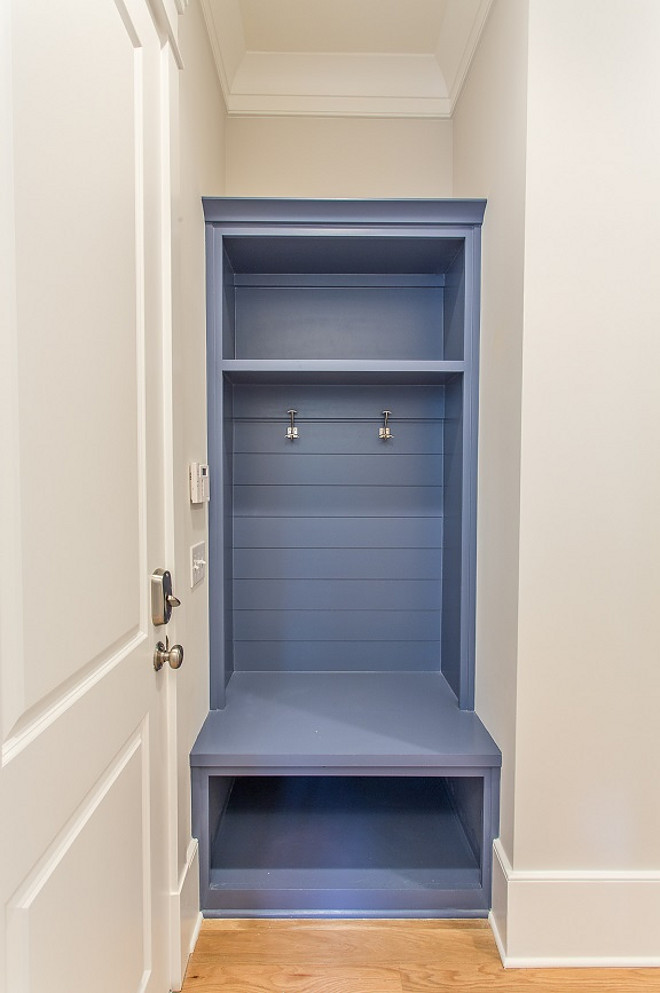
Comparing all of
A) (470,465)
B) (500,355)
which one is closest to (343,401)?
(470,465)

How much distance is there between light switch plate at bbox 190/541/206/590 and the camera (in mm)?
1638

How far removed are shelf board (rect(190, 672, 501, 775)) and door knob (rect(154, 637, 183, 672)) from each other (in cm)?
48

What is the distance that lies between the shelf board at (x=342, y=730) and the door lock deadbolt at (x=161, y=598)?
23.2 inches

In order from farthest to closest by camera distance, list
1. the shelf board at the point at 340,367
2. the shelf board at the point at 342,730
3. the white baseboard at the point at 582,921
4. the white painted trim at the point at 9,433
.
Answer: the shelf board at the point at 340,367 → the shelf board at the point at 342,730 → the white baseboard at the point at 582,921 → the white painted trim at the point at 9,433

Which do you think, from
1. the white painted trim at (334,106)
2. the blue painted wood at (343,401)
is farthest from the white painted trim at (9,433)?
the white painted trim at (334,106)

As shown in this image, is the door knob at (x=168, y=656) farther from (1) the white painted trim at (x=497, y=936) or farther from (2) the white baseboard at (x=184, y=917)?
(1) the white painted trim at (x=497, y=936)

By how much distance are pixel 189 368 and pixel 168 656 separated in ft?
2.70

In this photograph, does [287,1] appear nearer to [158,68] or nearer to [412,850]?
[158,68]

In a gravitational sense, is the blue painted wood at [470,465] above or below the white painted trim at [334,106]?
below

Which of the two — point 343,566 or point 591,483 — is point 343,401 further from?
point 591,483

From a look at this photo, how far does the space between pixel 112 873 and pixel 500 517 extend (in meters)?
1.30

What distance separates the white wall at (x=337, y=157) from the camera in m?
2.29

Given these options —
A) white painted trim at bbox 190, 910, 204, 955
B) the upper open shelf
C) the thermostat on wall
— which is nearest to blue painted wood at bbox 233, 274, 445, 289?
the upper open shelf

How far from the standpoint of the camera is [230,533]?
226cm
